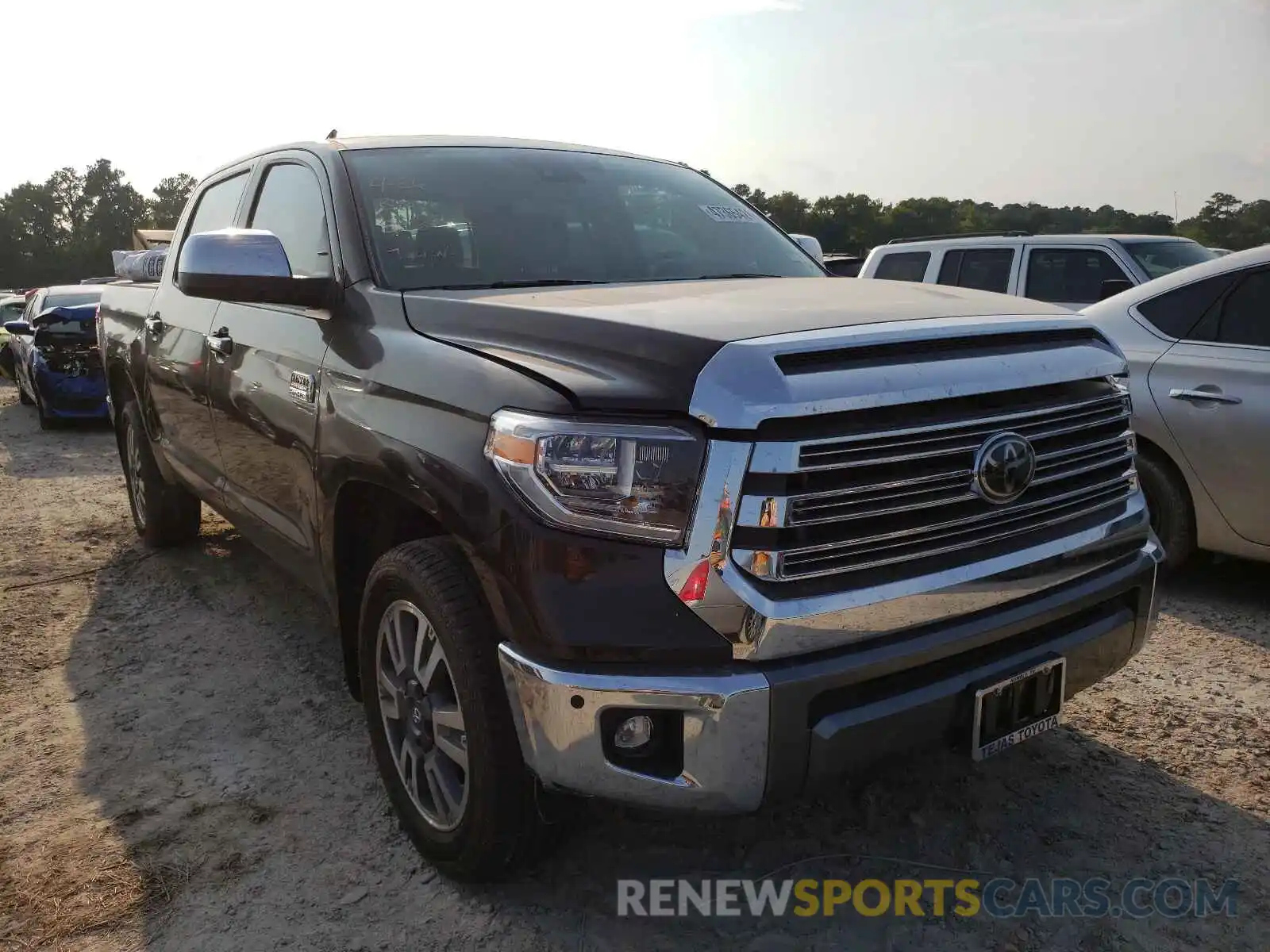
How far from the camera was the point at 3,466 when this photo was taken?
903 cm

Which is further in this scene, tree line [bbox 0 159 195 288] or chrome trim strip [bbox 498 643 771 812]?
tree line [bbox 0 159 195 288]

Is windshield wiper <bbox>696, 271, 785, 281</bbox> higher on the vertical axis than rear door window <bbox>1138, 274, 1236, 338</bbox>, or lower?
higher

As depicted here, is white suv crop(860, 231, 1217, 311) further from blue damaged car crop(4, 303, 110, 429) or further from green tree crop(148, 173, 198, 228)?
green tree crop(148, 173, 198, 228)

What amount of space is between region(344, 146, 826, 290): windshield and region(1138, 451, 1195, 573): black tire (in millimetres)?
1888

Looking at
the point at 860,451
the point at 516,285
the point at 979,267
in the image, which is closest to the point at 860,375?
the point at 860,451

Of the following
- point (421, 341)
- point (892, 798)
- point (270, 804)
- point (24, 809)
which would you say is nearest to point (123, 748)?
point (24, 809)

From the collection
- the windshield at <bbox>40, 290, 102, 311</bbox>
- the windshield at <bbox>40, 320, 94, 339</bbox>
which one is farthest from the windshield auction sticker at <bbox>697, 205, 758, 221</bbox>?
the windshield at <bbox>40, 290, 102, 311</bbox>

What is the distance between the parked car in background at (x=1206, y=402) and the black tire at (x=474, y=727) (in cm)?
288

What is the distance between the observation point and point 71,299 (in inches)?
512

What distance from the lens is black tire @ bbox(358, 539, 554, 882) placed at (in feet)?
7.26

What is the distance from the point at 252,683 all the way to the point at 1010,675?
2.82 metres

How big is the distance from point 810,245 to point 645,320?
6.88 feet

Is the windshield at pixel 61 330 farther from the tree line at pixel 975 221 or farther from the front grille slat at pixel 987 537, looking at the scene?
the front grille slat at pixel 987 537

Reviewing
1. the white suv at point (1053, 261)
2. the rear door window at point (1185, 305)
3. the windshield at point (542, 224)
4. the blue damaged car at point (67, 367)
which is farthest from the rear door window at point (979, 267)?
the blue damaged car at point (67, 367)
